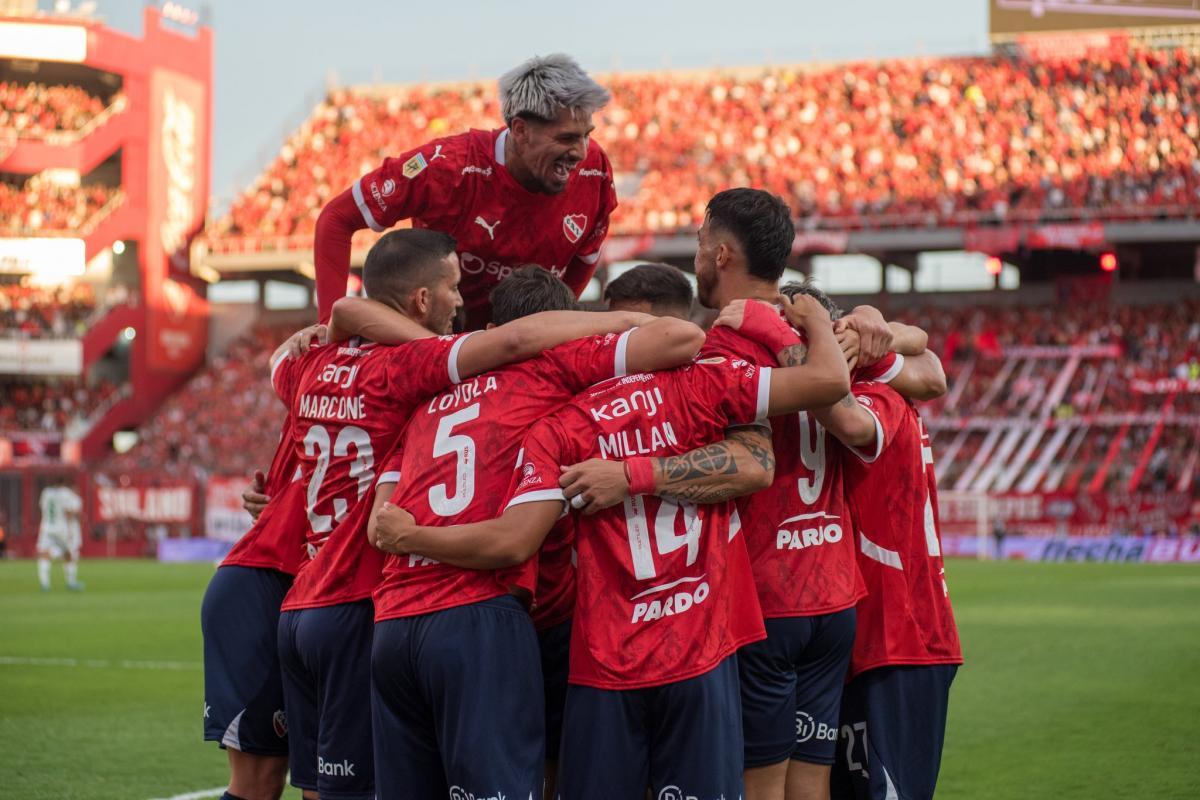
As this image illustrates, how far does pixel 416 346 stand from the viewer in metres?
4.46

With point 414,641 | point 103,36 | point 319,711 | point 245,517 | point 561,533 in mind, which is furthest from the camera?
point 103,36

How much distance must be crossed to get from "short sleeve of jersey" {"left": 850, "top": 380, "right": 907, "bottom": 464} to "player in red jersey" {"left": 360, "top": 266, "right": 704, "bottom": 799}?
737mm

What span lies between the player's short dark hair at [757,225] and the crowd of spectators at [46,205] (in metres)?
42.2

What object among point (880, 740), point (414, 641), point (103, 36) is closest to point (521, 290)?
point (414, 641)

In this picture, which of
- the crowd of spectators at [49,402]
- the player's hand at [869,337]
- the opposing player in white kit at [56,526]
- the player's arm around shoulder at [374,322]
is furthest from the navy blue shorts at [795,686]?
the crowd of spectators at [49,402]

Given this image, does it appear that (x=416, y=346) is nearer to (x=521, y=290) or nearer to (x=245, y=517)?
(x=521, y=290)

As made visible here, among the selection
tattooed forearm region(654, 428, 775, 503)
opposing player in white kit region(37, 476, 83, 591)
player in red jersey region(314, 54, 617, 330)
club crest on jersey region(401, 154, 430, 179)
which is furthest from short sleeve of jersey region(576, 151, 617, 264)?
opposing player in white kit region(37, 476, 83, 591)

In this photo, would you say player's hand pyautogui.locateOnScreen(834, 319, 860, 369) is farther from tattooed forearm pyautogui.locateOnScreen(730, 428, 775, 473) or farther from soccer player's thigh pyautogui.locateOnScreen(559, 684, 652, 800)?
soccer player's thigh pyautogui.locateOnScreen(559, 684, 652, 800)

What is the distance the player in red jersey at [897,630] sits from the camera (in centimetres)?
475

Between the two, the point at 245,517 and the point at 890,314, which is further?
the point at 890,314

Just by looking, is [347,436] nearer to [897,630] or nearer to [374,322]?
[374,322]

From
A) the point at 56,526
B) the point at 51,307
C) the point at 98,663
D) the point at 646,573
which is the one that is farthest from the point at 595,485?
the point at 51,307

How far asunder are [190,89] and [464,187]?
4350 centimetres

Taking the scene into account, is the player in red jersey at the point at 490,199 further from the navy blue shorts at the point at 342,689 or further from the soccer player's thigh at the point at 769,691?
the soccer player's thigh at the point at 769,691
